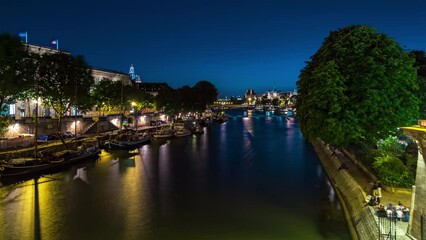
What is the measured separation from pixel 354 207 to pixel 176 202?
13.7m

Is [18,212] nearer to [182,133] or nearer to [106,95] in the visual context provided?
[106,95]

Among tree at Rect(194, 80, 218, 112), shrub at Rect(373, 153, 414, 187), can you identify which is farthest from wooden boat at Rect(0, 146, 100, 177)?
tree at Rect(194, 80, 218, 112)

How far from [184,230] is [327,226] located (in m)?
9.49

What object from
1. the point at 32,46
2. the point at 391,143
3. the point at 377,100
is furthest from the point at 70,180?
the point at 32,46

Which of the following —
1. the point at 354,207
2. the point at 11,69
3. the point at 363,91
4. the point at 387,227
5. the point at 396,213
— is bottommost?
the point at 354,207

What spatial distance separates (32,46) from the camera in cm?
6519

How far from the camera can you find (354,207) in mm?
22078

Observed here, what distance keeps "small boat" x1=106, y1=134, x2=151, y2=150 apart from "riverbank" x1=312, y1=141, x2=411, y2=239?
3472cm

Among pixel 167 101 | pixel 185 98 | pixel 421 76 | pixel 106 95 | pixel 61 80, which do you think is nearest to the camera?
Answer: pixel 421 76

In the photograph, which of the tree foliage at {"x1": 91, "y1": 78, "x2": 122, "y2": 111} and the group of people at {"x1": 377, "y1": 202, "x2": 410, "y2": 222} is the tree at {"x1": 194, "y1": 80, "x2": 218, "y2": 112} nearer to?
the tree foliage at {"x1": 91, "y1": 78, "x2": 122, "y2": 111}

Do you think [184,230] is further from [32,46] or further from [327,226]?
[32,46]

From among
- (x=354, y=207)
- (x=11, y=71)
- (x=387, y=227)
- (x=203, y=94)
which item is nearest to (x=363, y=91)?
(x=354, y=207)

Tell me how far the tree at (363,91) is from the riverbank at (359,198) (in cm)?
351

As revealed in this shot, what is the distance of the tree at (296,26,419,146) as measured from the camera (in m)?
24.6
